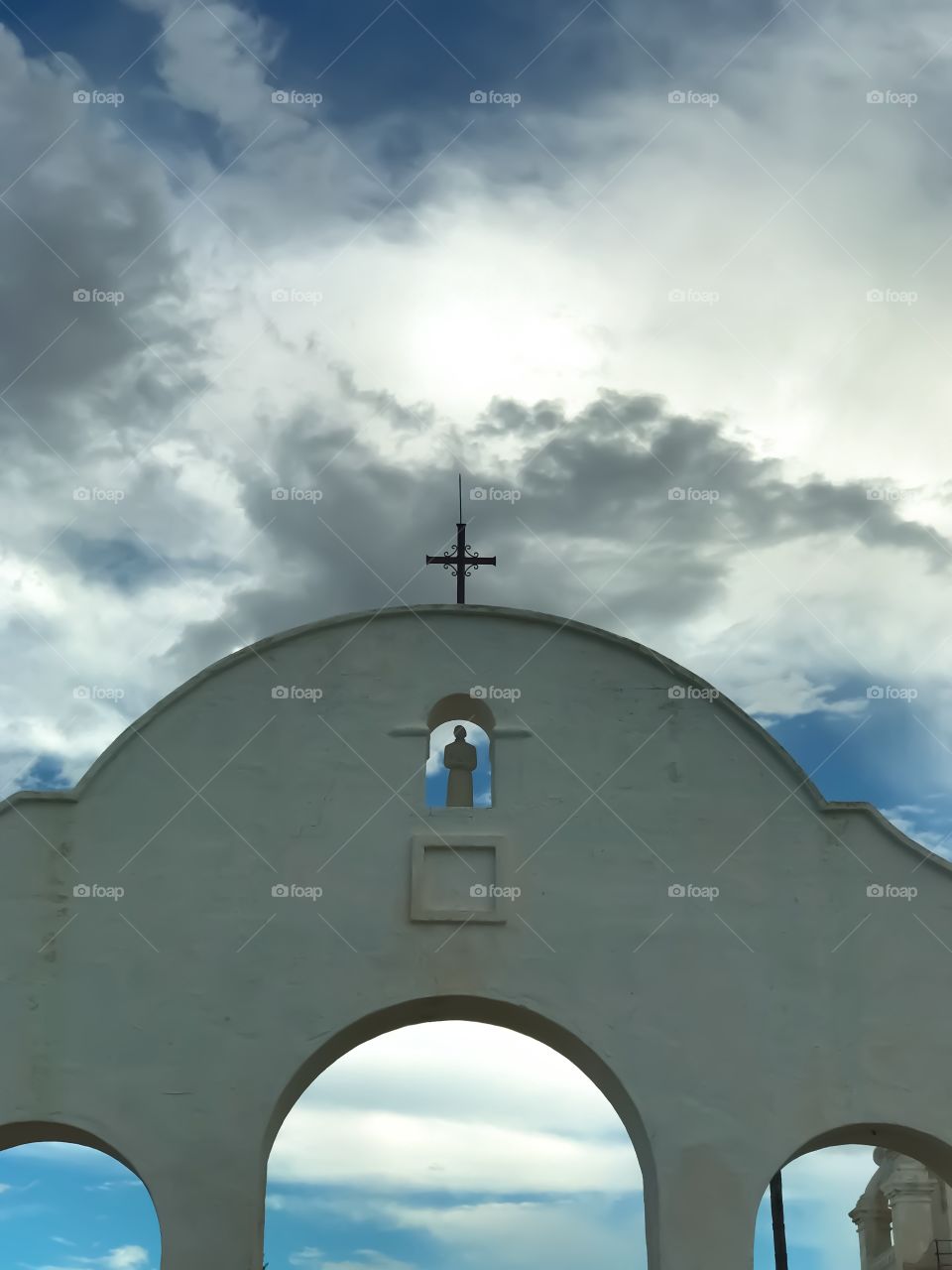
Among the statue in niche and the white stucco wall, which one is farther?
the statue in niche

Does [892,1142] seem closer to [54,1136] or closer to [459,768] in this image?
[459,768]

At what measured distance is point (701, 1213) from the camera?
12789 millimetres

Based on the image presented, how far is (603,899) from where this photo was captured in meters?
13.7

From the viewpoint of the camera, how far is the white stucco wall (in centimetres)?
1298

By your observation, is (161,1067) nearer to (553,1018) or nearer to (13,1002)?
(13,1002)

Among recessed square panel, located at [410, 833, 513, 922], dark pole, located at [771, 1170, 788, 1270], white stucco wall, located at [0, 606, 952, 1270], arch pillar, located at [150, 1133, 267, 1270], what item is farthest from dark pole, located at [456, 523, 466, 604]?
dark pole, located at [771, 1170, 788, 1270]

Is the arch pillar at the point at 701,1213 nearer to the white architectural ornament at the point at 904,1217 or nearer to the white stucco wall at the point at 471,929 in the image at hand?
the white stucco wall at the point at 471,929

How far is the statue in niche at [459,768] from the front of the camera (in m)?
14.4

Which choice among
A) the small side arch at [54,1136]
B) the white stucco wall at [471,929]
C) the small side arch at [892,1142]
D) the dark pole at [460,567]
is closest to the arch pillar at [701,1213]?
the white stucco wall at [471,929]

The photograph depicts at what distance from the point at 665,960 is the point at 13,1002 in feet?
17.5

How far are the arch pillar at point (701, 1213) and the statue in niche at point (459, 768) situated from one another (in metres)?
3.50

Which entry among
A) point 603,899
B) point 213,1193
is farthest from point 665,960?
point 213,1193

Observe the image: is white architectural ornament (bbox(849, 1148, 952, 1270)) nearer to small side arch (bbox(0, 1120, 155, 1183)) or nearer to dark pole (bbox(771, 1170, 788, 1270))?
dark pole (bbox(771, 1170, 788, 1270))

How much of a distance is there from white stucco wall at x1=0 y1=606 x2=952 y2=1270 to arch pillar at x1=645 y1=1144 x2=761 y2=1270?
0.02 m
